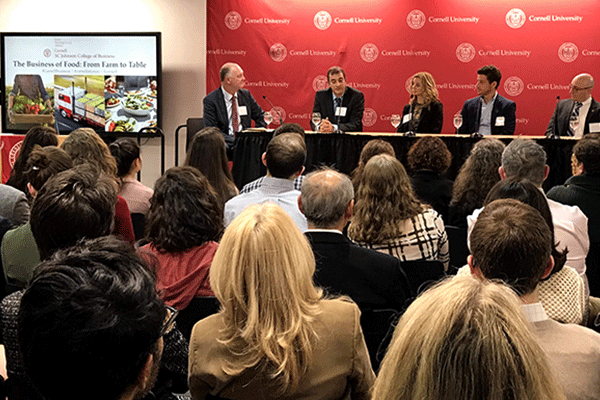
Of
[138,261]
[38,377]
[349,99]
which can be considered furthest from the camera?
[349,99]

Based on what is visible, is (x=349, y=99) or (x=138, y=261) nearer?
(x=138, y=261)

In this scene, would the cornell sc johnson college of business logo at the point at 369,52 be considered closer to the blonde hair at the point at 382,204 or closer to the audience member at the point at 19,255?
the blonde hair at the point at 382,204

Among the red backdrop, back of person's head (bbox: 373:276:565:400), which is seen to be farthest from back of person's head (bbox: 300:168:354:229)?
the red backdrop

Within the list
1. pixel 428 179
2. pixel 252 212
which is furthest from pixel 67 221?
pixel 428 179

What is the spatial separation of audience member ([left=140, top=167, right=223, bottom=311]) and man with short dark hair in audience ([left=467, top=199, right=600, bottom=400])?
970mm

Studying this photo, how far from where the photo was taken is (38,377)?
94cm

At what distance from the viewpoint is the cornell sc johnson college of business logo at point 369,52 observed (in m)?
8.27

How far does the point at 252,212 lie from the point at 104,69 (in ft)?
24.1

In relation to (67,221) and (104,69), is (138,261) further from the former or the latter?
(104,69)

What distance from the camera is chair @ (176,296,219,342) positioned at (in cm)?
227

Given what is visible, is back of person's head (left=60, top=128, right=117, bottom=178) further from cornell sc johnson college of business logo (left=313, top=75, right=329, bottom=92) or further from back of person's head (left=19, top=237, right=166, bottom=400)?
cornell sc johnson college of business logo (left=313, top=75, right=329, bottom=92)

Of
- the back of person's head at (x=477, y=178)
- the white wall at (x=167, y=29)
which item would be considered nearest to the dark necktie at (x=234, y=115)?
the white wall at (x=167, y=29)

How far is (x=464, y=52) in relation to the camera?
816 centimetres

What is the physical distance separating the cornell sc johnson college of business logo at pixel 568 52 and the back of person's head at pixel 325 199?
630cm
